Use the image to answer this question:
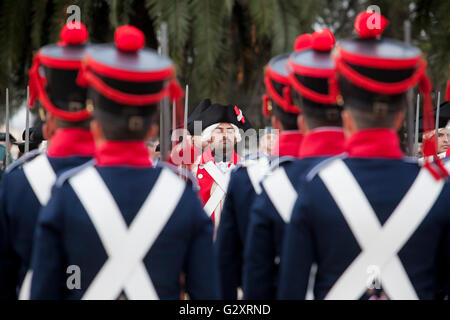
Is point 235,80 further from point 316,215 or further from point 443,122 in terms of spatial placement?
point 316,215

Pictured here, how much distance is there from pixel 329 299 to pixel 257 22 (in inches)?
301

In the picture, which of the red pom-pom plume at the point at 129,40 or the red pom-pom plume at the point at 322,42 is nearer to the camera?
the red pom-pom plume at the point at 129,40

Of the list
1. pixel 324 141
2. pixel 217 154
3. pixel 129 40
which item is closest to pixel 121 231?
pixel 129 40

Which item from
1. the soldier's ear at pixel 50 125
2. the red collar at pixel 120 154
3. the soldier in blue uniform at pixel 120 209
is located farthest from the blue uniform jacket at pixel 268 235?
the soldier's ear at pixel 50 125

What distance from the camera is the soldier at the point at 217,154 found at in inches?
264

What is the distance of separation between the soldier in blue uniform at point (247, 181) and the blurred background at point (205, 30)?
5.55 meters

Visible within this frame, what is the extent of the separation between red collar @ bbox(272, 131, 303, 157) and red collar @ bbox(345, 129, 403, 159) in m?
0.88

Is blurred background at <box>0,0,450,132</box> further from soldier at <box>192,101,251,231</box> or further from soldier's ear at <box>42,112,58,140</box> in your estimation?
soldier's ear at <box>42,112,58,140</box>

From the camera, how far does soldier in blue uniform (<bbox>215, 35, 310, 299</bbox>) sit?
3672 mm

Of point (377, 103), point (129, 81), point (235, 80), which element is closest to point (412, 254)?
point (377, 103)

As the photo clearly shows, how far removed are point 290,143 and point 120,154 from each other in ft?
3.82

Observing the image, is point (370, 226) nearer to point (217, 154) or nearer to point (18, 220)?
point (18, 220)

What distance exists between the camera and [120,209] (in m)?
2.64

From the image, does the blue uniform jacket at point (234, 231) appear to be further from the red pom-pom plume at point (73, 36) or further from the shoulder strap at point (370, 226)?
the shoulder strap at point (370, 226)
